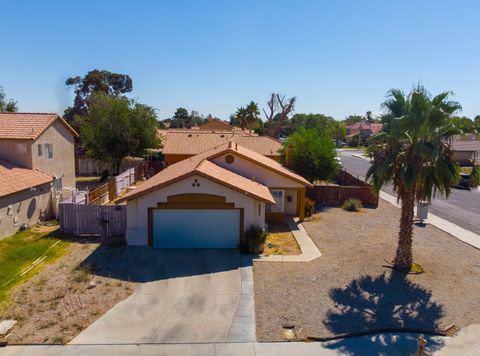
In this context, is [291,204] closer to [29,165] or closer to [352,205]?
[352,205]

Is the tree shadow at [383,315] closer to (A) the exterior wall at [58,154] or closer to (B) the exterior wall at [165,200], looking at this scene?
(B) the exterior wall at [165,200]

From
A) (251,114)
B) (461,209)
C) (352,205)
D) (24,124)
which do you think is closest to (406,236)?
(352,205)

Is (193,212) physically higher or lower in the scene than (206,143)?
lower

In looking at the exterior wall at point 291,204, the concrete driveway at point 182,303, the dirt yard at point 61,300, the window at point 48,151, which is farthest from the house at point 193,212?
the window at point 48,151

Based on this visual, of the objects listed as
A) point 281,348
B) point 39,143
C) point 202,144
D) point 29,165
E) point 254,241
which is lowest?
point 281,348

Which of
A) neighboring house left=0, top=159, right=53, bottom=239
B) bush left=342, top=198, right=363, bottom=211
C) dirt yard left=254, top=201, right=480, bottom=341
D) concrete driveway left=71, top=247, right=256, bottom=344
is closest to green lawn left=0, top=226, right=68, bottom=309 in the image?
neighboring house left=0, top=159, right=53, bottom=239

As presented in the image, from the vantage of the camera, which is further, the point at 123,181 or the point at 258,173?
the point at 123,181

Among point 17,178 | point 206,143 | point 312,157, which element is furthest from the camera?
point 206,143
